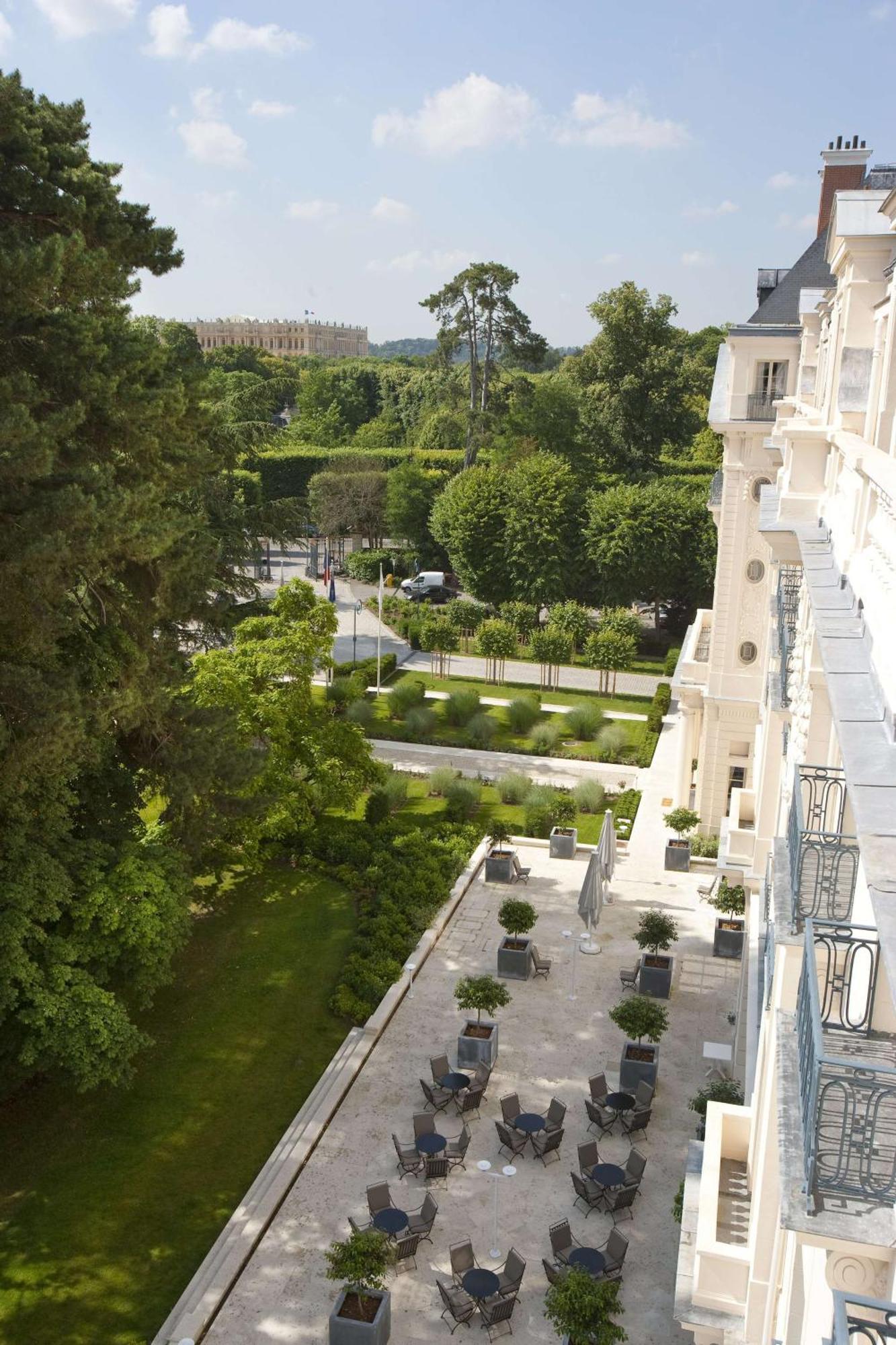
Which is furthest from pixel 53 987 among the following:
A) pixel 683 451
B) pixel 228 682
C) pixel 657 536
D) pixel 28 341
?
pixel 683 451

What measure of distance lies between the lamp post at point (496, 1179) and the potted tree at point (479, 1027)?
6.68 ft

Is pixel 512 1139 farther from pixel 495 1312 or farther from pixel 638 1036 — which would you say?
pixel 495 1312

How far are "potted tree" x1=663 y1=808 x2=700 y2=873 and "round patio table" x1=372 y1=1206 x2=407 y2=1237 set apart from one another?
41.8 feet

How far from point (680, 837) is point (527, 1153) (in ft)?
37.4

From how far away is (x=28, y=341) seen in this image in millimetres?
14227

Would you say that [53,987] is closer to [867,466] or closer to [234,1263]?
[234,1263]

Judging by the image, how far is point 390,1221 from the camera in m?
13.4

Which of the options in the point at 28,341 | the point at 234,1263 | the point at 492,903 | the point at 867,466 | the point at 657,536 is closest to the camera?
the point at 867,466

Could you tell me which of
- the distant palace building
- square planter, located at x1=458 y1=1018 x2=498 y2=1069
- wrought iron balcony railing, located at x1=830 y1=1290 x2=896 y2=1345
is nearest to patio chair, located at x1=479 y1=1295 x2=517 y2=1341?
square planter, located at x1=458 y1=1018 x2=498 y2=1069

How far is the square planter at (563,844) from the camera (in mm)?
25406

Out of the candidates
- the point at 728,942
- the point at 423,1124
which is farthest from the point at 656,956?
the point at 423,1124

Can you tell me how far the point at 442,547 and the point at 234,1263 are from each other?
47.6m

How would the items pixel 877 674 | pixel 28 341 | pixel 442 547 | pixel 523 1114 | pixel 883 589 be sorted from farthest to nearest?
pixel 442 547
pixel 523 1114
pixel 28 341
pixel 883 589
pixel 877 674

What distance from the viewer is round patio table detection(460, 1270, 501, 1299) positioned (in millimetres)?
12391
